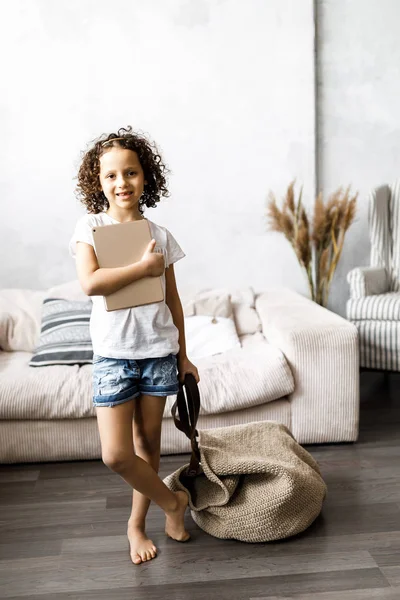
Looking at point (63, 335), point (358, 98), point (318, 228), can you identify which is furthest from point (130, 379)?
point (358, 98)

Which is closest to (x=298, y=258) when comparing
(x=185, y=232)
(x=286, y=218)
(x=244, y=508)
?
(x=286, y=218)

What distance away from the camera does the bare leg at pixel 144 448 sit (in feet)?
5.88

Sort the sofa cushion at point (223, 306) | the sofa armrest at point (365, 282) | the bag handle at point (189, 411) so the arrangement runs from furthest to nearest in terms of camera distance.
Answer: 1. the sofa armrest at point (365, 282)
2. the sofa cushion at point (223, 306)
3. the bag handle at point (189, 411)

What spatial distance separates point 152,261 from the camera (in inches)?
64.9

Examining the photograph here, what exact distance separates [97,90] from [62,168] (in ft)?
1.47

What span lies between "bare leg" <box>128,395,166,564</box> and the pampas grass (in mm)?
1963

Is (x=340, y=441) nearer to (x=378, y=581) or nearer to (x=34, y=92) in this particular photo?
(x=378, y=581)

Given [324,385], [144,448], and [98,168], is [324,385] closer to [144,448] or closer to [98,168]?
[144,448]

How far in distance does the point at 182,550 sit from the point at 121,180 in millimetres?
1006

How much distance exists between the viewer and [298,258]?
364cm

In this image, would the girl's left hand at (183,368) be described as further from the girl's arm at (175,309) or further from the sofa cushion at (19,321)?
the sofa cushion at (19,321)

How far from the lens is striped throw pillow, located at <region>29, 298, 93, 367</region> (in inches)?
112

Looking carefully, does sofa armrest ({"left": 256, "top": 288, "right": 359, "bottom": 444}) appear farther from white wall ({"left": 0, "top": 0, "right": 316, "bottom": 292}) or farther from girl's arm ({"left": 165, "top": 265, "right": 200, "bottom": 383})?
white wall ({"left": 0, "top": 0, "right": 316, "bottom": 292})

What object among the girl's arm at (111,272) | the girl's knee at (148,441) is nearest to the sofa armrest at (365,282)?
the girl's knee at (148,441)
